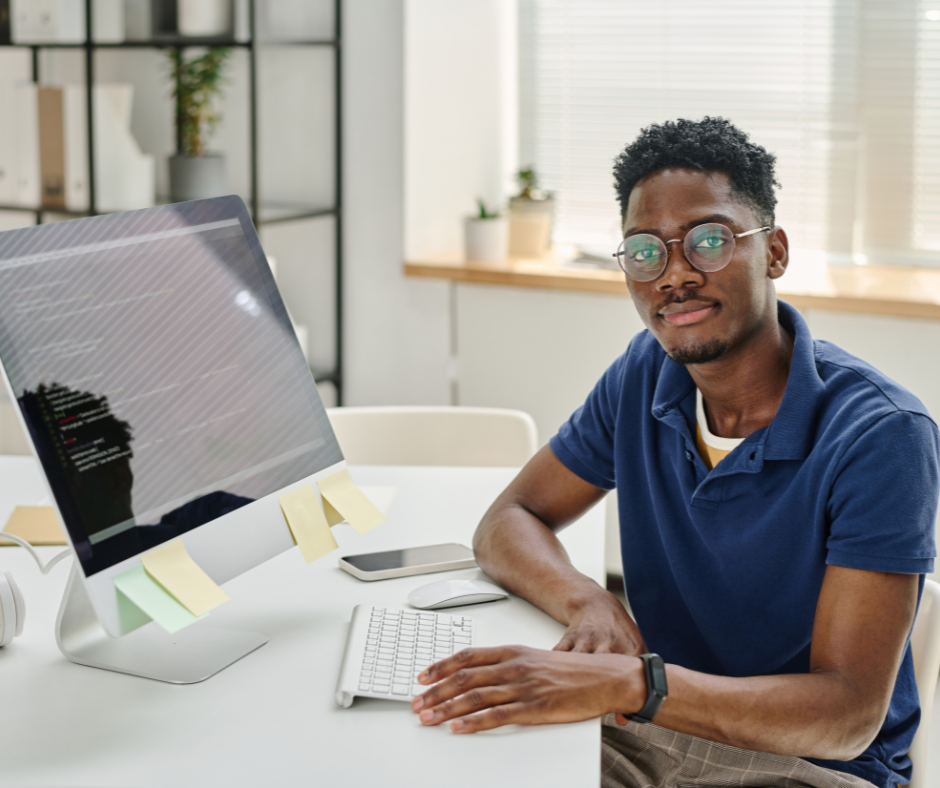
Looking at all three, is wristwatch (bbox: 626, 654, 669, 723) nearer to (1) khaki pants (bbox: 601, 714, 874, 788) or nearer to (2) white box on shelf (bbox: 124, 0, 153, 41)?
(1) khaki pants (bbox: 601, 714, 874, 788)

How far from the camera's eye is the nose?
127cm

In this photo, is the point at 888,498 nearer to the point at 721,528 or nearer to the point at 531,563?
the point at 721,528

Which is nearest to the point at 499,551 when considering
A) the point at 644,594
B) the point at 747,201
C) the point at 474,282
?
the point at 644,594

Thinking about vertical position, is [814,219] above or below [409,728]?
above

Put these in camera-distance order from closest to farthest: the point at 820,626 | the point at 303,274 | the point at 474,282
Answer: the point at 820,626
the point at 474,282
the point at 303,274

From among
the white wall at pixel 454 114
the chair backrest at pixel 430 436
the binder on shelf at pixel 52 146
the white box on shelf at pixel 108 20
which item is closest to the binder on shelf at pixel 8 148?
the binder on shelf at pixel 52 146

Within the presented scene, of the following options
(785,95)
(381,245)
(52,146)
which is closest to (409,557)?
(381,245)

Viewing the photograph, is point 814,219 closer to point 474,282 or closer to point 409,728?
point 474,282

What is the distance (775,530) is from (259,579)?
2.18 ft

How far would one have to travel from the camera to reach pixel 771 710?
105cm

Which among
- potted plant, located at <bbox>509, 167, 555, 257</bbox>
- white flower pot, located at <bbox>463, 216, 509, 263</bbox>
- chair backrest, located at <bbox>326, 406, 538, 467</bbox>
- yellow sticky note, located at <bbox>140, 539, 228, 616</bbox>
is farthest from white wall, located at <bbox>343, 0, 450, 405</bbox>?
yellow sticky note, located at <bbox>140, 539, 228, 616</bbox>

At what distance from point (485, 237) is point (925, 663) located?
1.92 m

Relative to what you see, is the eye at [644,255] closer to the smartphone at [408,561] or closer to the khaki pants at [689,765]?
the smartphone at [408,561]

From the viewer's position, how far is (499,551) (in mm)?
1311
